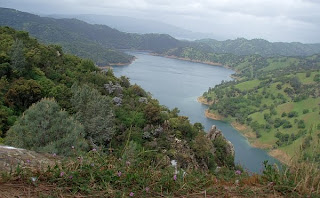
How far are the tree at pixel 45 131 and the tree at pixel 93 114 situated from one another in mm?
7317

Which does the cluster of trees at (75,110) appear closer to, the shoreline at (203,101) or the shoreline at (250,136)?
the shoreline at (250,136)

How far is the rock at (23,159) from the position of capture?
252cm

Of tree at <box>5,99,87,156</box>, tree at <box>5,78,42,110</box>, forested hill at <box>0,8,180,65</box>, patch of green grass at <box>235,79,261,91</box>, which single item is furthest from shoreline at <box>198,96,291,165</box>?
forested hill at <box>0,8,180,65</box>

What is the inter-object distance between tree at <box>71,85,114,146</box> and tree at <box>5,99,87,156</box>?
7317 mm

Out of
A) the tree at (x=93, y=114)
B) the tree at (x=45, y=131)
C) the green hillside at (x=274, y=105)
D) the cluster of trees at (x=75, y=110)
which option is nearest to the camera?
the tree at (x=45, y=131)

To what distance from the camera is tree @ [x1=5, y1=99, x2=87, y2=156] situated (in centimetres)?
852

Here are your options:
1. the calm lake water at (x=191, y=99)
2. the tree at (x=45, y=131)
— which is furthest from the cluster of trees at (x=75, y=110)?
the calm lake water at (x=191, y=99)

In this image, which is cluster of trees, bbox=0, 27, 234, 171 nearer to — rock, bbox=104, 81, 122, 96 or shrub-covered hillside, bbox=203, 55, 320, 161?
rock, bbox=104, 81, 122, 96

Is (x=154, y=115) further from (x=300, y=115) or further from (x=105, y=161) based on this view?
(x=300, y=115)

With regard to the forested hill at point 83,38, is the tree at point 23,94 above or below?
below

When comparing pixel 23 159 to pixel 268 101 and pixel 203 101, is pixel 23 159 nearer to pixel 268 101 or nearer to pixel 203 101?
pixel 203 101

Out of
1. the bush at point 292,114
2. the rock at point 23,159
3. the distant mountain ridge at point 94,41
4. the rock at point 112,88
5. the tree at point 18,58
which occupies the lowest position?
the bush at point 292,114

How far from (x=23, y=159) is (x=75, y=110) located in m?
15.5

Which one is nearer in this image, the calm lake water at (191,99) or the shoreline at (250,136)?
the calm lake water at (191,99)
